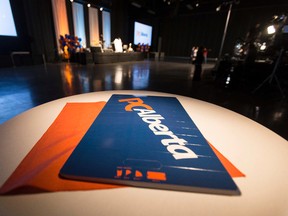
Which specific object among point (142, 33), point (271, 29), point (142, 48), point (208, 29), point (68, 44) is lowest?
point (68, 44)

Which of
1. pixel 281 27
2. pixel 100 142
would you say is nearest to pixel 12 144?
pixel 100 142

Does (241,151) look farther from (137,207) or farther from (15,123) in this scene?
(15,123)

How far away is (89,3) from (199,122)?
890cm

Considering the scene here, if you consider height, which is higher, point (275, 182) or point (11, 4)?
point (11, 4)

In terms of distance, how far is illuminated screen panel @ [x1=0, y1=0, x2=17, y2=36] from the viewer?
477 cm

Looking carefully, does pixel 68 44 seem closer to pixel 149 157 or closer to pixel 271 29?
pixel 271 29

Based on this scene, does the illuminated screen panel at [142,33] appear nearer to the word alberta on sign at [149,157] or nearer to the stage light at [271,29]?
the stage light at [271,29]

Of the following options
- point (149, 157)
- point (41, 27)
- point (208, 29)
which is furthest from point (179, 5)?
point (149, 157)

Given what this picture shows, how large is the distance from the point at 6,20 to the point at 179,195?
23.5 feet

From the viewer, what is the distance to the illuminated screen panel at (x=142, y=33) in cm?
1099

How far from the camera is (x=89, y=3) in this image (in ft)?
24.3

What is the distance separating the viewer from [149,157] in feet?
1.51

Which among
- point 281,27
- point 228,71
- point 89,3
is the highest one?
point 89,3

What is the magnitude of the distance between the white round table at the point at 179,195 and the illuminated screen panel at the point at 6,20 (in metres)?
6.36
